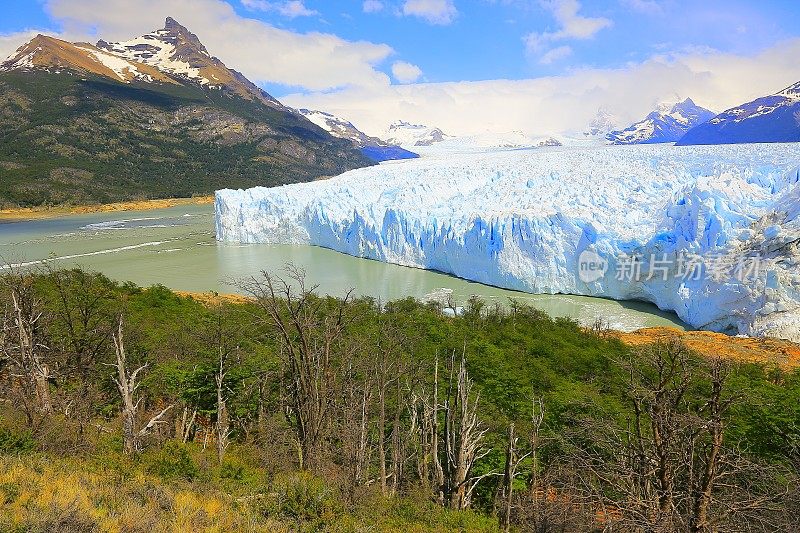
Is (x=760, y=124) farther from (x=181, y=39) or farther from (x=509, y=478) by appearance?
(x=181, y=39)

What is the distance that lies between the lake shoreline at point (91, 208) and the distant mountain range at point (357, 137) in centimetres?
5076

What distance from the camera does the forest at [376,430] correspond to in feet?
12.9

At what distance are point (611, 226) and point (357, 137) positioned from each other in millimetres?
143026

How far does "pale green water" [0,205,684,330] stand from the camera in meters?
17.0

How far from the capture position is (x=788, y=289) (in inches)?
500

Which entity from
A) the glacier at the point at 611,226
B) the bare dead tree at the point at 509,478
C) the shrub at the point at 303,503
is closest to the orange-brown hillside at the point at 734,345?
the glacier at the point at 611,226

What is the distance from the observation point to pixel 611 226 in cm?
1673

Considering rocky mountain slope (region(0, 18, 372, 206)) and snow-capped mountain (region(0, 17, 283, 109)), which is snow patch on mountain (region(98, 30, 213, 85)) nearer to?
snow-capped mountain (region(0, 17, 283, 109))

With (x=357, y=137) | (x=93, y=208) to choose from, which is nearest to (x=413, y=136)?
(x=357, y=137)

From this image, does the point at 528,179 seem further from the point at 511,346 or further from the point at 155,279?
→ the point at 155,279

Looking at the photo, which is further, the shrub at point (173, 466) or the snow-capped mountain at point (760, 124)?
the snow-capped mountain at point (760, 124)

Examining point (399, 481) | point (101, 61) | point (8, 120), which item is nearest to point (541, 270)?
point (399, 481)

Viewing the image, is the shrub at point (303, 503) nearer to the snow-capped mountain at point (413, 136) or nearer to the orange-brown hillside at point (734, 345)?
the orange-brown hillside at point (734, 345)

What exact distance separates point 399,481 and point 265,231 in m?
23.4
